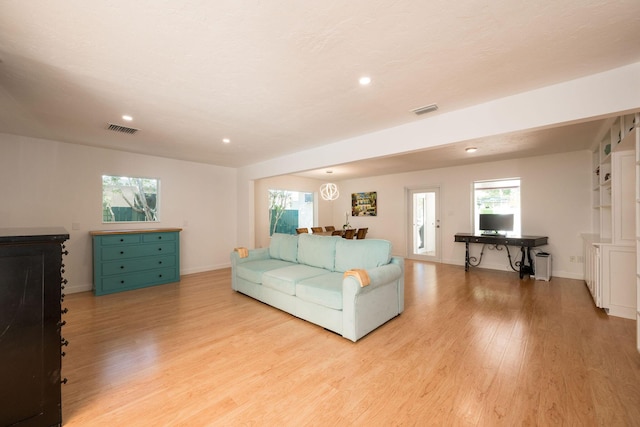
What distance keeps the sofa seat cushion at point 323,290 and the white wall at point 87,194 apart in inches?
142

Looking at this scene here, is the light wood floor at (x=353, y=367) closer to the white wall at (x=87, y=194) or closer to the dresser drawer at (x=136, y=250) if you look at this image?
the dresser drawer at (x=136, y=250)

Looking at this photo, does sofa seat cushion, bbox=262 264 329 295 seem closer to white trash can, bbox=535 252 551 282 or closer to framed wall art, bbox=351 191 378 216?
white trash can, bbox=535 252 551 282

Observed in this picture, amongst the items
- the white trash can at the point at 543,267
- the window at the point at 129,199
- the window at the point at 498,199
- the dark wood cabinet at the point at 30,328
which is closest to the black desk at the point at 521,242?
the white trash can at the point at 543,267

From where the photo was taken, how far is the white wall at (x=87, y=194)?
386 centimetres

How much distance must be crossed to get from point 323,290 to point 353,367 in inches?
32.8

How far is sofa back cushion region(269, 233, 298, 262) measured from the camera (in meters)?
4.22

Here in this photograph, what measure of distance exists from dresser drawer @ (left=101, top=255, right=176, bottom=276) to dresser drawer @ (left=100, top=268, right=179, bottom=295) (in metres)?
0.08

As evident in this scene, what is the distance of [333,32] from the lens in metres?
1.68

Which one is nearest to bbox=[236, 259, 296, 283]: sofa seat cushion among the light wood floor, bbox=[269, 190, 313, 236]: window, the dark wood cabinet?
the light wood floor

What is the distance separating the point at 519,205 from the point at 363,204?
13.0 ft

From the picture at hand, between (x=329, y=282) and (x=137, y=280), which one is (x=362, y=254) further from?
(x=137, y=280)

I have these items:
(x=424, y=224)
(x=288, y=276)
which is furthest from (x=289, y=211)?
(x=288, y=276)

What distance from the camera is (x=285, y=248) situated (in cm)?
434

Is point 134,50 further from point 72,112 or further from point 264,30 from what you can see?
point 72,112
